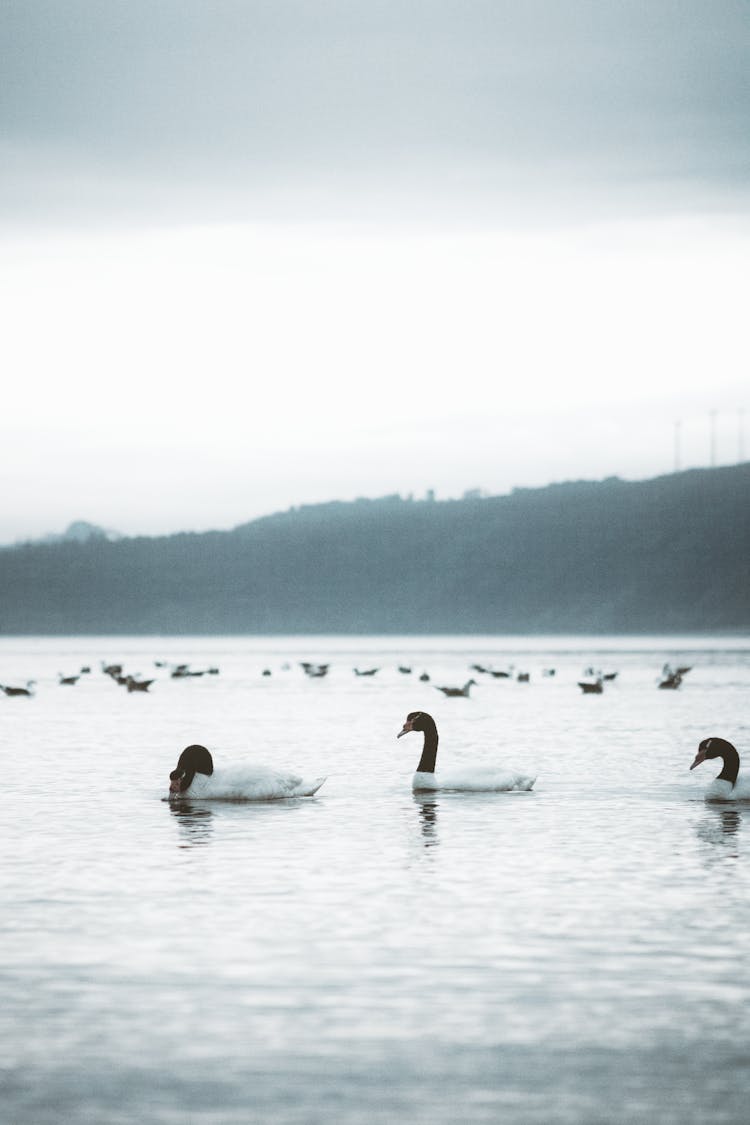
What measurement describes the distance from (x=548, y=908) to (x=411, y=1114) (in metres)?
6.15

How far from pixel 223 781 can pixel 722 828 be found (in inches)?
264

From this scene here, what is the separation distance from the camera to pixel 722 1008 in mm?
11664

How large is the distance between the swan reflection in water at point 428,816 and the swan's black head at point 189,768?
2.87 m

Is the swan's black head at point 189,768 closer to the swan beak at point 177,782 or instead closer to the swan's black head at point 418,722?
the swan beak at point 177,782

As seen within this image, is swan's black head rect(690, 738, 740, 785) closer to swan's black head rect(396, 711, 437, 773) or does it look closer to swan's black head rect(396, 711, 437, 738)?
swan's black head rect(396, 711, 437, 773)

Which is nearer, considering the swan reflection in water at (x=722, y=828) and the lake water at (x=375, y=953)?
the lake water at (x=375, y=953)

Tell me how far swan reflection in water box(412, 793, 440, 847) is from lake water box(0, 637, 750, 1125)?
115 millimetres

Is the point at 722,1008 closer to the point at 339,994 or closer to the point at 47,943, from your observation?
the point at 339,994

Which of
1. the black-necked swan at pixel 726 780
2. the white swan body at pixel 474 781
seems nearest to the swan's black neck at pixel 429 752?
the white swan body at pixel 474 781

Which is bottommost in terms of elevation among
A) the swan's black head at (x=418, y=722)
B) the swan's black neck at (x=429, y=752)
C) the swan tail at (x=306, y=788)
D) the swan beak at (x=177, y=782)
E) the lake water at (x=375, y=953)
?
the lake water at (x=375, y=953)

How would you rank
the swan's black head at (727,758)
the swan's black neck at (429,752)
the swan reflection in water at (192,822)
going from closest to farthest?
the swan reflection in water at (192,822)
the swan's black head at (727,758)
the swan's black neck at (429,752)

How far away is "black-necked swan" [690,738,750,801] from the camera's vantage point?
79.4 feet

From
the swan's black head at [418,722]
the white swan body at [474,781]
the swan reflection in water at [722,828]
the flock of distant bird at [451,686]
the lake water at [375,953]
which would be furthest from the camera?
the flock of distant bird at [451,686]

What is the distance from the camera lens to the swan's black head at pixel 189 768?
24266 millimetres
